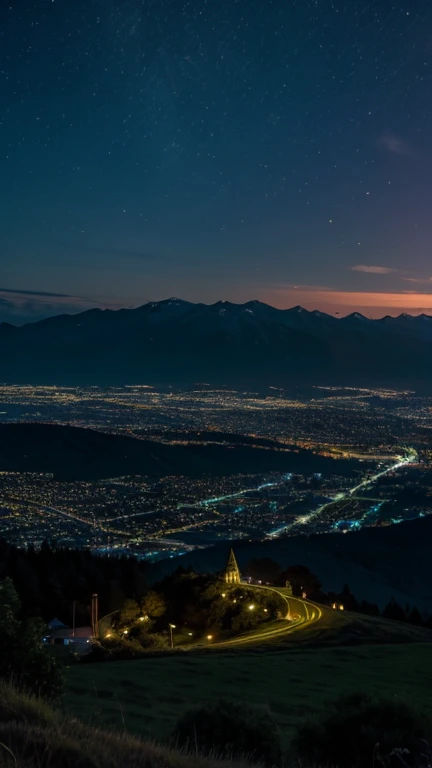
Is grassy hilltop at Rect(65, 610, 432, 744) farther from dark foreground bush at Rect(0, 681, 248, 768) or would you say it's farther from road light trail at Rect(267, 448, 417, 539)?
road light trail at Rect(267, 448, 417, 539)

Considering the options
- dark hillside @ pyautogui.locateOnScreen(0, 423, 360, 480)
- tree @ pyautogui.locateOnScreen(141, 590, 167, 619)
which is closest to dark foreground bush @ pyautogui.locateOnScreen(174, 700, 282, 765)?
tree @ pyautogui.locateOnScreen(141, 590, 167, 619)

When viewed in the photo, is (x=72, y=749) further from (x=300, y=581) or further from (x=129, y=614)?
(x=300, y=581)

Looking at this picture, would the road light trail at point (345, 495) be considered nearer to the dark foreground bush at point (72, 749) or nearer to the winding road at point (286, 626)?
the winding road at point (286, 626)

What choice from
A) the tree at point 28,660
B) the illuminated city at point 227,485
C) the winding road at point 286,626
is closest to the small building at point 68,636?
the winding road at point 286,626

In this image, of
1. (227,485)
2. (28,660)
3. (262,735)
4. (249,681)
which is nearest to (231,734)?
(262,735)

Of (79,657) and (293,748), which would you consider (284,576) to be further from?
(293,748)

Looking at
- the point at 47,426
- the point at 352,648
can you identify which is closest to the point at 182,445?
the point at 47,426

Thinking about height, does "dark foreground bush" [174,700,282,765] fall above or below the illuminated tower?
above
